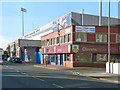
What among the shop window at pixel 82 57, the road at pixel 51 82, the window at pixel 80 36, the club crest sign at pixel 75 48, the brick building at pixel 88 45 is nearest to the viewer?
the road at pixel 51 82

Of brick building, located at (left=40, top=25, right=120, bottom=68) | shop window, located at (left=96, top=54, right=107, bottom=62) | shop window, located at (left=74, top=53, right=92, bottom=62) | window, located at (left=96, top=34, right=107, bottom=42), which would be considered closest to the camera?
brick building, located at (left=40, top=25, right=120, bottom=68)

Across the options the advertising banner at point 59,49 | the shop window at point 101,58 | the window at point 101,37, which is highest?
the window at point 101,37

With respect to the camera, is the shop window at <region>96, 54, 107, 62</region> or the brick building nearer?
the brick building

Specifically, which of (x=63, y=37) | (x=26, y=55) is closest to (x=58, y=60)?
(x=63, y=37)

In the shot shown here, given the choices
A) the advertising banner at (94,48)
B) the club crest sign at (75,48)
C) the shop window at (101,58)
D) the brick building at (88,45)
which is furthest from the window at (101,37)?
the club crest sign at (75,48)

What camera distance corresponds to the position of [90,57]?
106 ft

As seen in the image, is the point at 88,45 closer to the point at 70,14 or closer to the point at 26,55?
the point at 70,14

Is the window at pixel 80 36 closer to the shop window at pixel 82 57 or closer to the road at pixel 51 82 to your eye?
the shop window at pixel 82 57

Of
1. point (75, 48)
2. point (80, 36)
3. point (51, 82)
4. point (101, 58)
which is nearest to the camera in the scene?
point (51, 82)

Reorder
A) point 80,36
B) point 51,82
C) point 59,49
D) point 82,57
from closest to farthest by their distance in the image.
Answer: point 51,82 → point 80,36 → point 82,57 → point 59,49

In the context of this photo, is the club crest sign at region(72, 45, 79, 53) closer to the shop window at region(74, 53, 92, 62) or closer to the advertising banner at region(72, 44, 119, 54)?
the advertising banner at region(72, 44, 119, 54)

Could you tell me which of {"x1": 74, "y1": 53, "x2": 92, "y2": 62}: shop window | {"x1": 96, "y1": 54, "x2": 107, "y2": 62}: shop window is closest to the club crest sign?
{"x1": 74, "y1": 53, "x2": 92, "y2": 62}: shop window

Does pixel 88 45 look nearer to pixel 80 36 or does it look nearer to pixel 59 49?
pixel 80 36

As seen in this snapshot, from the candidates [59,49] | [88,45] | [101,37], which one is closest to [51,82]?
[88,45]
